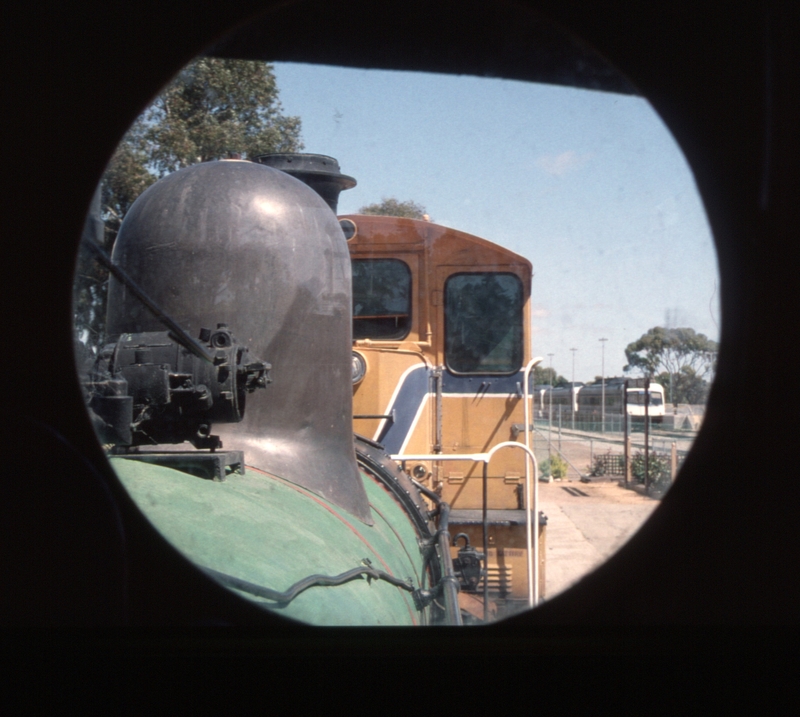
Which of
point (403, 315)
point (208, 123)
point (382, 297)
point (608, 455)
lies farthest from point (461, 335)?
point (608, 455)

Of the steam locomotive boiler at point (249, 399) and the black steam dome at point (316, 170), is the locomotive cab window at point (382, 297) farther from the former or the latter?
the steam locomotive boiler at point (249, 399)

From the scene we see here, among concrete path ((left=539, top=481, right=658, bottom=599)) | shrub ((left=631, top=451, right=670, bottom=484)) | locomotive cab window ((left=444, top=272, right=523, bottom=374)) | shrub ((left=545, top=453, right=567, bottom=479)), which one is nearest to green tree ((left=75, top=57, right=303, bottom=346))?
locomotive cab window ((left=444, top=272, right=523, bottom=374))

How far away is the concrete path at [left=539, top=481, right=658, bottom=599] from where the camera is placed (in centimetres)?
829

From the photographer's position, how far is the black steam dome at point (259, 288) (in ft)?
8.12

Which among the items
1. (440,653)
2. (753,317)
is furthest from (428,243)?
(440,653)

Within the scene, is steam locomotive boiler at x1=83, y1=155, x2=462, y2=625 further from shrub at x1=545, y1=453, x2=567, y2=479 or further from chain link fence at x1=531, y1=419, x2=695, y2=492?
shrub at x1=545, y1=453, x2=567, y2=479

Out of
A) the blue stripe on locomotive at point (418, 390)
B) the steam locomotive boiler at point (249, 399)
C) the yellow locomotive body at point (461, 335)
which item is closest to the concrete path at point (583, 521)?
the yellow locomotive body at point (461, 335)

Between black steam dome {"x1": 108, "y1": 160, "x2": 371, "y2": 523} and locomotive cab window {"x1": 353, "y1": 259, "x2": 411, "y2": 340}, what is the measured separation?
3143 millimetres

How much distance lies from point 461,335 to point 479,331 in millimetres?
148

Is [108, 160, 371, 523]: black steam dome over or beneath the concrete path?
over

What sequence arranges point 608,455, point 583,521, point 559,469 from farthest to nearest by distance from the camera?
1. point 559,469
2. point 608,455
3. point 583,521

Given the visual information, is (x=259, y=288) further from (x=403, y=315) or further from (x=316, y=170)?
(x=403, y=315)

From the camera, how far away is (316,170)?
11.6 feet

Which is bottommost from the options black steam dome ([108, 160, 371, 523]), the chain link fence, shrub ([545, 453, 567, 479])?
shrub ([545, 453, 567, 479])
